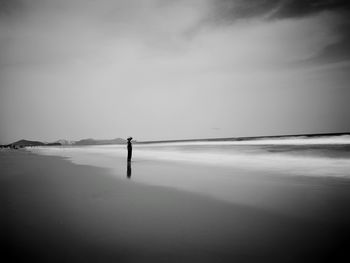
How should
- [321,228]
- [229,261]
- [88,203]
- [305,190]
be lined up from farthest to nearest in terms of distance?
[305,190] < [88,203] < [321,228] < [229,261]

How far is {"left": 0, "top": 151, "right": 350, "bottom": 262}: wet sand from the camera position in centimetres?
332

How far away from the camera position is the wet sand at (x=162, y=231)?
332cm

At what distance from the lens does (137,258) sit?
10.8 feet

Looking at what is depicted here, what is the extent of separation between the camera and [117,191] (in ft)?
25.4

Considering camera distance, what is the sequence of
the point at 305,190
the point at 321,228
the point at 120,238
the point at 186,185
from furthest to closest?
the point at 186,185
the point at 305,190
the point at 321,228
the point at 120,238

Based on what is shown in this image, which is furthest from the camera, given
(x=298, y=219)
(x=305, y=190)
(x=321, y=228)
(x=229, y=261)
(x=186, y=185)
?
(x=186, y=185)

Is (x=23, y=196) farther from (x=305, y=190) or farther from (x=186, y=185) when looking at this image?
(x=305, y=190)

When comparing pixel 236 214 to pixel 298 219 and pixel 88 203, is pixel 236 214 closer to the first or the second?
pixel 298 219

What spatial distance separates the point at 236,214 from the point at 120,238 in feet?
9.28

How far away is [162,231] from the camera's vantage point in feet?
13.9

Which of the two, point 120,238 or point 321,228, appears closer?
point 120,238

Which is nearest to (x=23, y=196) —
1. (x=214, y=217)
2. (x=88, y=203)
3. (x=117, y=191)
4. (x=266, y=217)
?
(x=88, y=203)

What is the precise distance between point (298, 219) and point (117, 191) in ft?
18.4

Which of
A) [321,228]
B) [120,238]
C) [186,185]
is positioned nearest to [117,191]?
[186,185]
